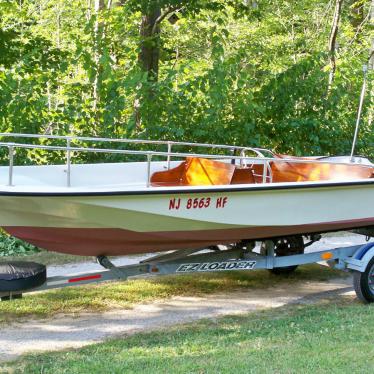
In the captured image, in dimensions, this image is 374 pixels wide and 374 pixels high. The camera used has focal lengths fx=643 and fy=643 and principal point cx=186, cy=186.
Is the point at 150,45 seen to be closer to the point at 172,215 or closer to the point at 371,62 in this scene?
the point at 172,215

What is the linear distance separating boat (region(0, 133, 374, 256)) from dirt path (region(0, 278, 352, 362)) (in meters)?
0.56

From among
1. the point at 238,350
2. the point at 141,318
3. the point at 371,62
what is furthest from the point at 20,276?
the point at 371,62

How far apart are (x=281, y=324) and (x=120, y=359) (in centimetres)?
147

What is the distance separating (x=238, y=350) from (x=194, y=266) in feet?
3.76

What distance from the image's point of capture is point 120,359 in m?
4.35

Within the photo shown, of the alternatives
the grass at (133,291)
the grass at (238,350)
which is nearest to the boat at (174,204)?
the grass at (133,291)

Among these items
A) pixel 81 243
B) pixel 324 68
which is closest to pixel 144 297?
pixel 81 243

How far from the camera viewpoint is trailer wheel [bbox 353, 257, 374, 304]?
231 inches

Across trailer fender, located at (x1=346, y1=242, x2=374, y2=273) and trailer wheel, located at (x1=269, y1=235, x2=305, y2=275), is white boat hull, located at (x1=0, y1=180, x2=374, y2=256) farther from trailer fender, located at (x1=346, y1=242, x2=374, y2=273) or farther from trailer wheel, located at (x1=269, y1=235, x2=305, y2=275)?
trailer wheel, located at (x1=269, y1=235, x2=305, y2=275)

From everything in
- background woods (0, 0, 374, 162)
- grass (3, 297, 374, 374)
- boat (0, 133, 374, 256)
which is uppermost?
background woods (0, 0, 374, 162)

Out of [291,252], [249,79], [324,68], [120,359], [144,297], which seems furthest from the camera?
[324,68]

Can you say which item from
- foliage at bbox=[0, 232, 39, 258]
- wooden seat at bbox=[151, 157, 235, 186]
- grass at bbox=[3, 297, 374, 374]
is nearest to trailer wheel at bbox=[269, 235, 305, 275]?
wooden seat at bbox=[151, 157, 235, 186]

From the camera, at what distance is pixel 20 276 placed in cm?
477

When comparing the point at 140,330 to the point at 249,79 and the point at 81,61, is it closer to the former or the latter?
the point at 81,61
